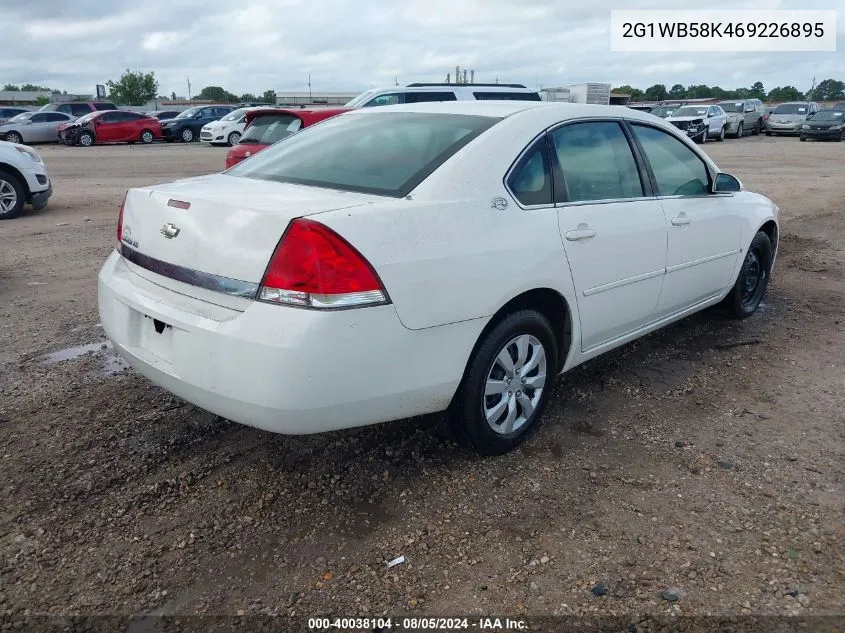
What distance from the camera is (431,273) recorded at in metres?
2.82

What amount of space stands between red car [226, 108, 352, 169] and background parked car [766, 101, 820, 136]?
2940 centimetres

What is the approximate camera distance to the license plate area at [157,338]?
292 cm

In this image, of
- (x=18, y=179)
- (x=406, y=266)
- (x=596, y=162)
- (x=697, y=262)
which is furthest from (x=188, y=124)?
(x=406, y=266)

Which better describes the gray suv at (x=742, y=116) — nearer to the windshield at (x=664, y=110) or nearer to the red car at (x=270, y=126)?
the windshield at (x=664, y=110)

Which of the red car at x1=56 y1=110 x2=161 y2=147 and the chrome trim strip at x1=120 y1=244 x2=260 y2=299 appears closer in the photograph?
the chrome trim strip at x1=120 y1=244 x2=260 y2=299

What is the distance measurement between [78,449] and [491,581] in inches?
83.1

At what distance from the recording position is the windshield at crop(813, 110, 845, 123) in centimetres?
2922

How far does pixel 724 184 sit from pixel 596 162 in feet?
4.67

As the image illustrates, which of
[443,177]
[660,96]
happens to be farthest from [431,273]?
[660,96]

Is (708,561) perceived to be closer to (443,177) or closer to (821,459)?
(821,459)

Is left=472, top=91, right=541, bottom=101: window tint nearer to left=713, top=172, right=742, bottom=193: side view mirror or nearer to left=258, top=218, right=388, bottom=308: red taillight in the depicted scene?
left=713, top=172, right=742, bottom=193: side view mirror

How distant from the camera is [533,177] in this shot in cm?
342

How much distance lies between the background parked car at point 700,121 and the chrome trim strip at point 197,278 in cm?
2596

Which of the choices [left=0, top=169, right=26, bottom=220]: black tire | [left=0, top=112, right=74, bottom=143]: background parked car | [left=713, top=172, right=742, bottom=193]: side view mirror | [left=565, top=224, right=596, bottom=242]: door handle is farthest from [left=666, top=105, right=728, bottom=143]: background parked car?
[left=565, top=224, right=596, bottom=242]: door handle
